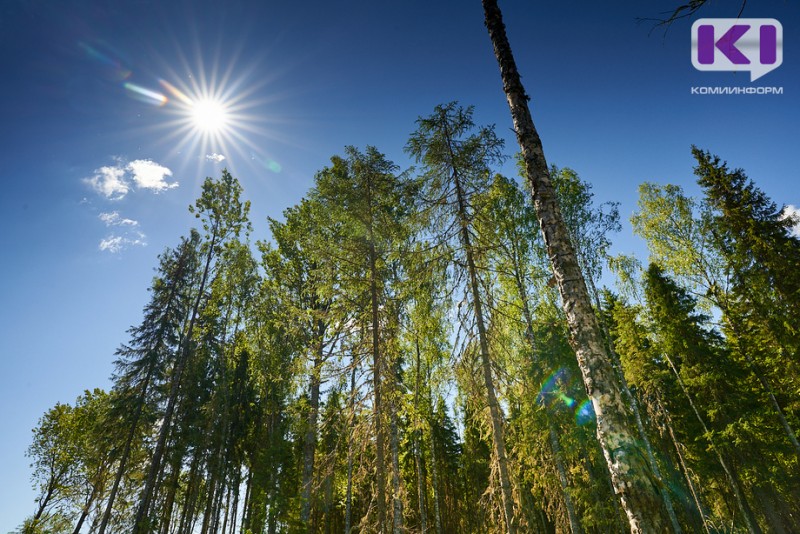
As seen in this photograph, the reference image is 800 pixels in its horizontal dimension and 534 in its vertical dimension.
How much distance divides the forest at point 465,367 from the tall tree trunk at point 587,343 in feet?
0.08

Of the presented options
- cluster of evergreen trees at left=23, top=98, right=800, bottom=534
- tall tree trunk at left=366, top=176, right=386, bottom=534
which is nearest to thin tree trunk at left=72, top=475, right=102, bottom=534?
cluster of evergreen trees at left=23, top=98, right=800, bottom=534

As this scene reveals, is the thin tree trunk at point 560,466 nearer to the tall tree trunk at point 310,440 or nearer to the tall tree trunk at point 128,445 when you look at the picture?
the tall tree trunk at point 310,440

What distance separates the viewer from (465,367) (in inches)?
375

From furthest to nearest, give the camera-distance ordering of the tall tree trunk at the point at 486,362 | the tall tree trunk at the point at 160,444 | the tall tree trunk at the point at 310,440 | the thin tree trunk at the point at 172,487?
the thin tree trunk at the point at 172,487, the tall tree trunk at the point at 160,444, the tall tree trunk at the point at 310,440, the tall tree trunk at the point at 486,362

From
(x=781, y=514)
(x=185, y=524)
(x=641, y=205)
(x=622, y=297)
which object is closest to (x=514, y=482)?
(x=622, y=297)

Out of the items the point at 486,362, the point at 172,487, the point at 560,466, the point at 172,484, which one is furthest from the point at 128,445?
the point at 560,466

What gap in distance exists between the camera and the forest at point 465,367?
9266 mm

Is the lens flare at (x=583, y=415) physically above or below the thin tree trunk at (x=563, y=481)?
above

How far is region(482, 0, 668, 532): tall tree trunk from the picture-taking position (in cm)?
330

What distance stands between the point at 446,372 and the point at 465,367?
524 mm

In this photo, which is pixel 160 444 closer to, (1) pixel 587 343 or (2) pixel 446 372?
(2) pixel 446 372

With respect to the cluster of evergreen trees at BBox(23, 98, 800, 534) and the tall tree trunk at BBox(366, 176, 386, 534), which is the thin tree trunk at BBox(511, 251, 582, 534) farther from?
the tall tree trunk at BBox(366, 176, 386, 534)

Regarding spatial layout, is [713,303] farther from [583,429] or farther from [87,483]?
[87,483]

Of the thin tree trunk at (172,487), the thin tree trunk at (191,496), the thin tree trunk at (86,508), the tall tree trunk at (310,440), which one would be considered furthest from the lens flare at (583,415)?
the thin tree trunk at (86,508)
